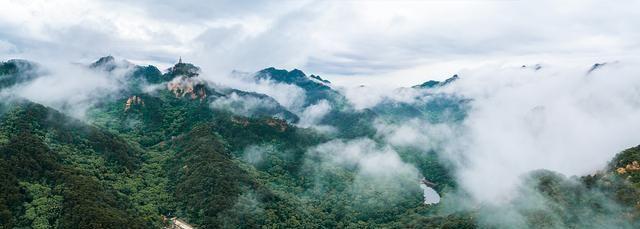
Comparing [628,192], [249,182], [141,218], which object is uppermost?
[628,192]

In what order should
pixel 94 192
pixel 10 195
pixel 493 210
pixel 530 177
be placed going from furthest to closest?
pixel 530 177 → pixel 493 210 → pixel 94 192 → pixel 10 195

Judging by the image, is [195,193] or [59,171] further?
[195,193]

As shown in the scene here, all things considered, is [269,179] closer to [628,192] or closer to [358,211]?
[358,211]

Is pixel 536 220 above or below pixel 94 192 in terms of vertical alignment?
above

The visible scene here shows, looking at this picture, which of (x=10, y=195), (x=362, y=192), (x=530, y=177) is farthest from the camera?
(x=362, y=192)

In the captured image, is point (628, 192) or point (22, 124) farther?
point (22, 124)

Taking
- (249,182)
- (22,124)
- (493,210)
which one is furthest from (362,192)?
(22,124)

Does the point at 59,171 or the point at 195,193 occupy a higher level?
the point at 59,171

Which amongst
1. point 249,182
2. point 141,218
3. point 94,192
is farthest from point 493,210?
point 94,192

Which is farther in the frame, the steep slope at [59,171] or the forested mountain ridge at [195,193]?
the forested mountain ridge at [195,193]

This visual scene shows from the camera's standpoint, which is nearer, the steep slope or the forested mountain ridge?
Result: the steep slope
